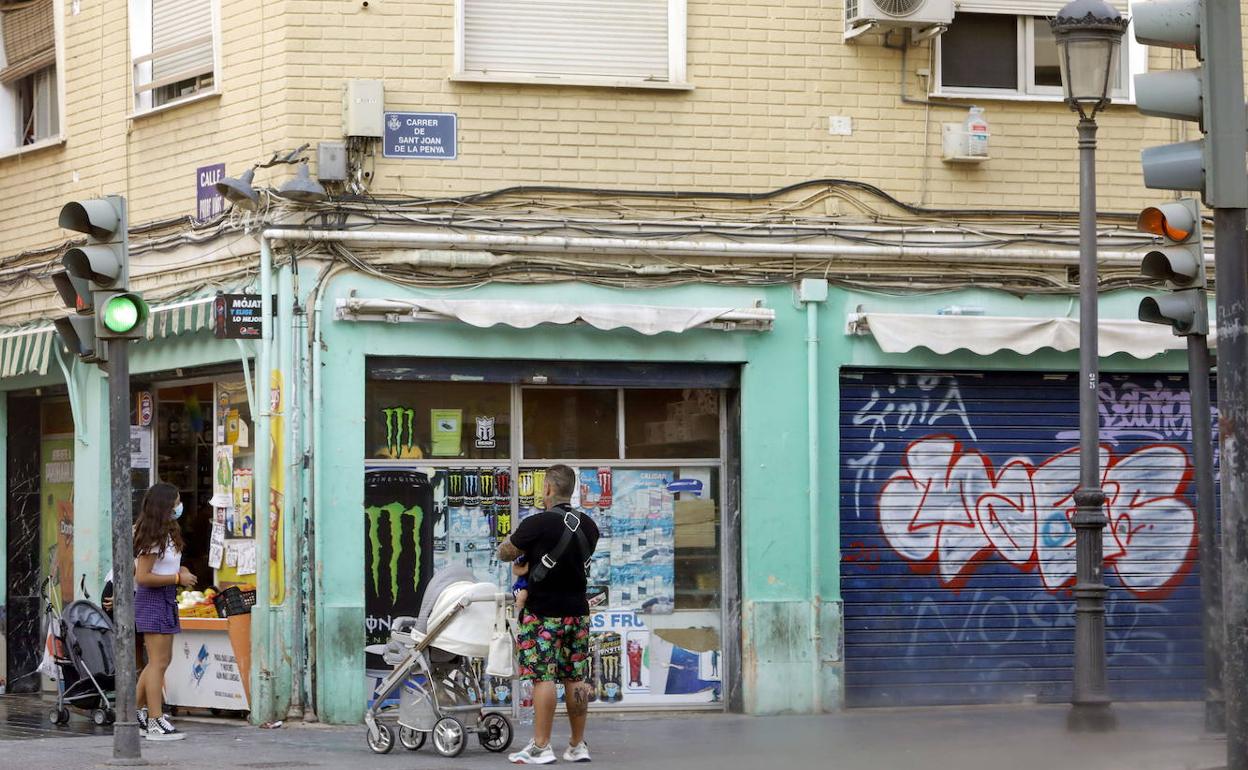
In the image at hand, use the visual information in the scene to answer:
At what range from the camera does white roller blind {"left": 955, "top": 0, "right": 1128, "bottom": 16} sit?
1420 centimetres

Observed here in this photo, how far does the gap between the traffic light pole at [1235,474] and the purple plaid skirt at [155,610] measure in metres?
7.12

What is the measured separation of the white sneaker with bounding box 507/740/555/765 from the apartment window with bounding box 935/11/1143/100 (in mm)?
6290

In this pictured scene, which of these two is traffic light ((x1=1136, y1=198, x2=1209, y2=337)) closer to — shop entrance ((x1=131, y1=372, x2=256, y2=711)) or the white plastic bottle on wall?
the white plastic bottle on wall

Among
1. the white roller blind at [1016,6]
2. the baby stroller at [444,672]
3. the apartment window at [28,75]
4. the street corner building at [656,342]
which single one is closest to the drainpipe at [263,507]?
the street corner building at [656,342]

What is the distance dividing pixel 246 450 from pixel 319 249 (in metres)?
1.80

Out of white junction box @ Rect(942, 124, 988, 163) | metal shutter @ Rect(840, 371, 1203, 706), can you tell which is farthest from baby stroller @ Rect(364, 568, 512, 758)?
white junction box @ Rect(942, 124, 988, 163)

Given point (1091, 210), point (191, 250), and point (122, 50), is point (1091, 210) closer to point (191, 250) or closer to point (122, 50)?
point (191, 250)

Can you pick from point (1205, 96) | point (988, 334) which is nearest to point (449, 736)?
point (988, 334)

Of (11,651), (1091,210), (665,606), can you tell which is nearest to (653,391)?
(665,606)

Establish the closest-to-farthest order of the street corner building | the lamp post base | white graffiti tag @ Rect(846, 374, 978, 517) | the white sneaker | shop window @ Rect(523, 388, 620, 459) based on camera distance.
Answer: the white sneaker
the lamp post base
the street corner building
shop window @ Rect(523, 388, 620, 459)
white graffiti tag @ Rect(846, 374, 978, 517)

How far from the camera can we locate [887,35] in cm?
1398

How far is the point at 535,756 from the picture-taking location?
11.0 meters

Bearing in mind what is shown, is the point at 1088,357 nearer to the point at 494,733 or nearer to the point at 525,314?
the point at 525,314

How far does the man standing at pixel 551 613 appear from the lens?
1090 cm
